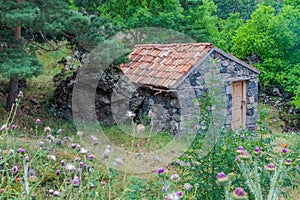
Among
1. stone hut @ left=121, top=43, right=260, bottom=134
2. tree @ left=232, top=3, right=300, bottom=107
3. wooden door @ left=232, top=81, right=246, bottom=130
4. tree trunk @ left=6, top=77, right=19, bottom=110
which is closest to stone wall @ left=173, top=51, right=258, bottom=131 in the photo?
stone hut @ left=121, top=43, right=260, bottom=134

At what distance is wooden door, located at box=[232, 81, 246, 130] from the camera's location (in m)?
9.66

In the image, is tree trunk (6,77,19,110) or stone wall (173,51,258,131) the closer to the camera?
tree trunk (6,77,19,110)

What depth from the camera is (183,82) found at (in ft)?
27.0

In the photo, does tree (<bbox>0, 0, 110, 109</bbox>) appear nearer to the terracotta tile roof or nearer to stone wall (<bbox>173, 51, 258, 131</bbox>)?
the terracotta tile roof

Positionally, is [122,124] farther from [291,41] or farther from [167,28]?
Answer: [291,41]

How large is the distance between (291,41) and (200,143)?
34.0 ft

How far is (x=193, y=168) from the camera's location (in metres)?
3.57

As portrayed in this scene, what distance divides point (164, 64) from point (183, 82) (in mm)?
884

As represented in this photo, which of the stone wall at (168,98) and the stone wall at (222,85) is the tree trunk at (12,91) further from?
the stone wall at (222,85)

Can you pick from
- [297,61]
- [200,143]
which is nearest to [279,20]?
[297,61]

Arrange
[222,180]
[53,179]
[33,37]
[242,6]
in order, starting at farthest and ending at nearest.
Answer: [242,6]
[33,37]
[53,179]
[222,180]

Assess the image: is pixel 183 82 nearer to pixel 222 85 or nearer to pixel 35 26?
pixel 222 85

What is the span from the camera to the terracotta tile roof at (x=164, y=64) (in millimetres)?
8305

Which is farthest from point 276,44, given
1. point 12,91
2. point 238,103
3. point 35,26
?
point 35,26
